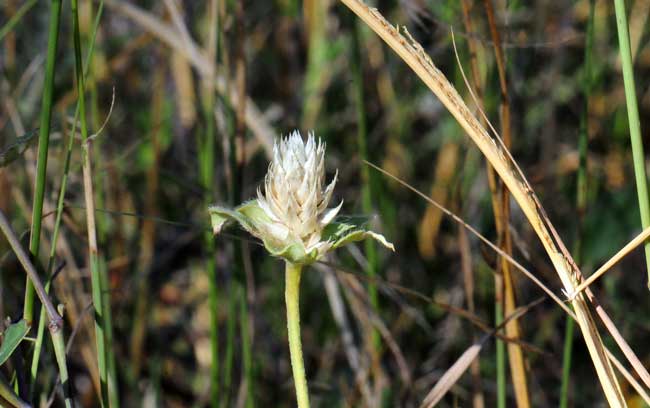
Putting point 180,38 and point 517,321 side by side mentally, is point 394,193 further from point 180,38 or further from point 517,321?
point 517,321

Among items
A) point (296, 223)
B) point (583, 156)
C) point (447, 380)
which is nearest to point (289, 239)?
point (296, 223)

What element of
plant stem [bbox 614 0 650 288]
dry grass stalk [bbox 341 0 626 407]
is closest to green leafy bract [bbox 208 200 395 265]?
dry grass stalk [bbox 341 0 626 407]

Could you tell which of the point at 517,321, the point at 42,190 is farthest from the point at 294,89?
the point at 42,190

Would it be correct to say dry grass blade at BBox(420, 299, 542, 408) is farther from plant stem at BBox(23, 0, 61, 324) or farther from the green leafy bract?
plant stem at BBox(23, 0, 61, 324)

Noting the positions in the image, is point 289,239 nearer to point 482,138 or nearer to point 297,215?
point 297,215

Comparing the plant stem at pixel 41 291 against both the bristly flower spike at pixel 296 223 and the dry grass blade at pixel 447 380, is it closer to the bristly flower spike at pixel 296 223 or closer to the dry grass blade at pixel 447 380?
the bristly flower spike at pixel 296 223

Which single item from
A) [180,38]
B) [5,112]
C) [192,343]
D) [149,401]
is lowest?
[149,401]
